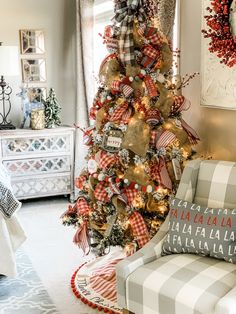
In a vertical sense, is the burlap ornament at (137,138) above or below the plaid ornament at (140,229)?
above

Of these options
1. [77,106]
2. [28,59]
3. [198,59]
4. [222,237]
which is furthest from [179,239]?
[28,59]

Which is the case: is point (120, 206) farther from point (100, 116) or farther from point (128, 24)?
point (128, 24)

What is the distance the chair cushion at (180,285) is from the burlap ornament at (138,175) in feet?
2.00

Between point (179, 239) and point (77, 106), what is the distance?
3.07 meters

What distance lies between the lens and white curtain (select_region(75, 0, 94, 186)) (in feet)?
17.1

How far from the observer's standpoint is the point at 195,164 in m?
2.99

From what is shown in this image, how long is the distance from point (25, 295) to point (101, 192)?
A: 867 mm

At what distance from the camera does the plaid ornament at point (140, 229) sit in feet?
10.3

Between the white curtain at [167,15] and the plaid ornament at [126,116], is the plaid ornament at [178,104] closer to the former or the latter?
the plaid ornament at [126,116]

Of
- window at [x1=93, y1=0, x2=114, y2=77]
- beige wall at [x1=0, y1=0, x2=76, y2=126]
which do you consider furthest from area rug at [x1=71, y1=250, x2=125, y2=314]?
window at [x1=93, y1=0, x2=114, y2=77]

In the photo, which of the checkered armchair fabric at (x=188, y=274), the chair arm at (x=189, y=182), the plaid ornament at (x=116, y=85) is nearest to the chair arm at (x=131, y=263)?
the checkered armchair fabric at (x=188, y=274)

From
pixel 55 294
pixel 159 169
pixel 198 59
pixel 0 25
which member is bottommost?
pixel 55 294

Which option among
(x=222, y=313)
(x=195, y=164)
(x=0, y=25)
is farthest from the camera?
(x=0, y=25)

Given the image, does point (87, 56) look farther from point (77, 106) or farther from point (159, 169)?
point (159, 169)
